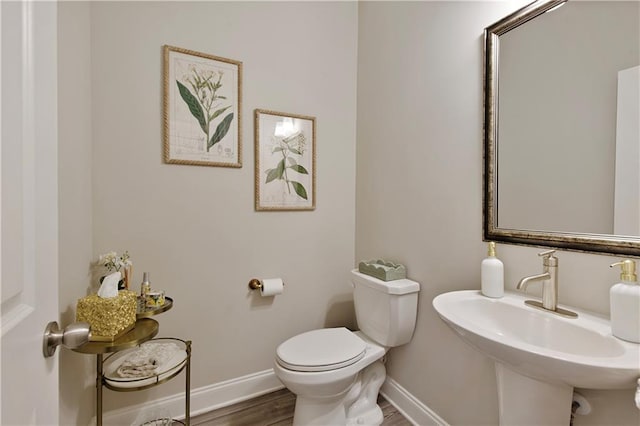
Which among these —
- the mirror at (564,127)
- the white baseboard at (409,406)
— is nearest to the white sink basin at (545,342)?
the mirror at (564,127)

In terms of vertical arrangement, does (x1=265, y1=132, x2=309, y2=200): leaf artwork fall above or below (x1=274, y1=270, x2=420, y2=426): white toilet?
above

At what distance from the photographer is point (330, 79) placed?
2.10m

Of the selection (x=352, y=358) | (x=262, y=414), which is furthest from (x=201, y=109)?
(x=262, y=414)

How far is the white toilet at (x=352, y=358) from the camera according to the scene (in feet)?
4.51

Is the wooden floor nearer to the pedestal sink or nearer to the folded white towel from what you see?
the folded white towel

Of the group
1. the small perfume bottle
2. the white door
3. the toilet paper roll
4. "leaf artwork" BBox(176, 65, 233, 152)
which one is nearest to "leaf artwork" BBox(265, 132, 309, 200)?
"leaf artwork" BBox(176, 65, 233, 152)

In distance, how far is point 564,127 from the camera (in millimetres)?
1089

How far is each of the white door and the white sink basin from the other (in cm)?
99

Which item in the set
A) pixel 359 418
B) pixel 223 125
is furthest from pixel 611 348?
pixel 223 125

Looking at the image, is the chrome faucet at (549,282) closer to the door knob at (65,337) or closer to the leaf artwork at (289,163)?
the door knob at (65,337)

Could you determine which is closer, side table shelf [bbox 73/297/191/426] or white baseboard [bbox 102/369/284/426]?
side table shelf [bbox 73/297/191/426]

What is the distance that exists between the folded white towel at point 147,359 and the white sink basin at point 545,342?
120 cm

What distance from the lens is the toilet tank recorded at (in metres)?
1.59

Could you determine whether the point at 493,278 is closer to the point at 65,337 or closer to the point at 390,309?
the point at 390,309
